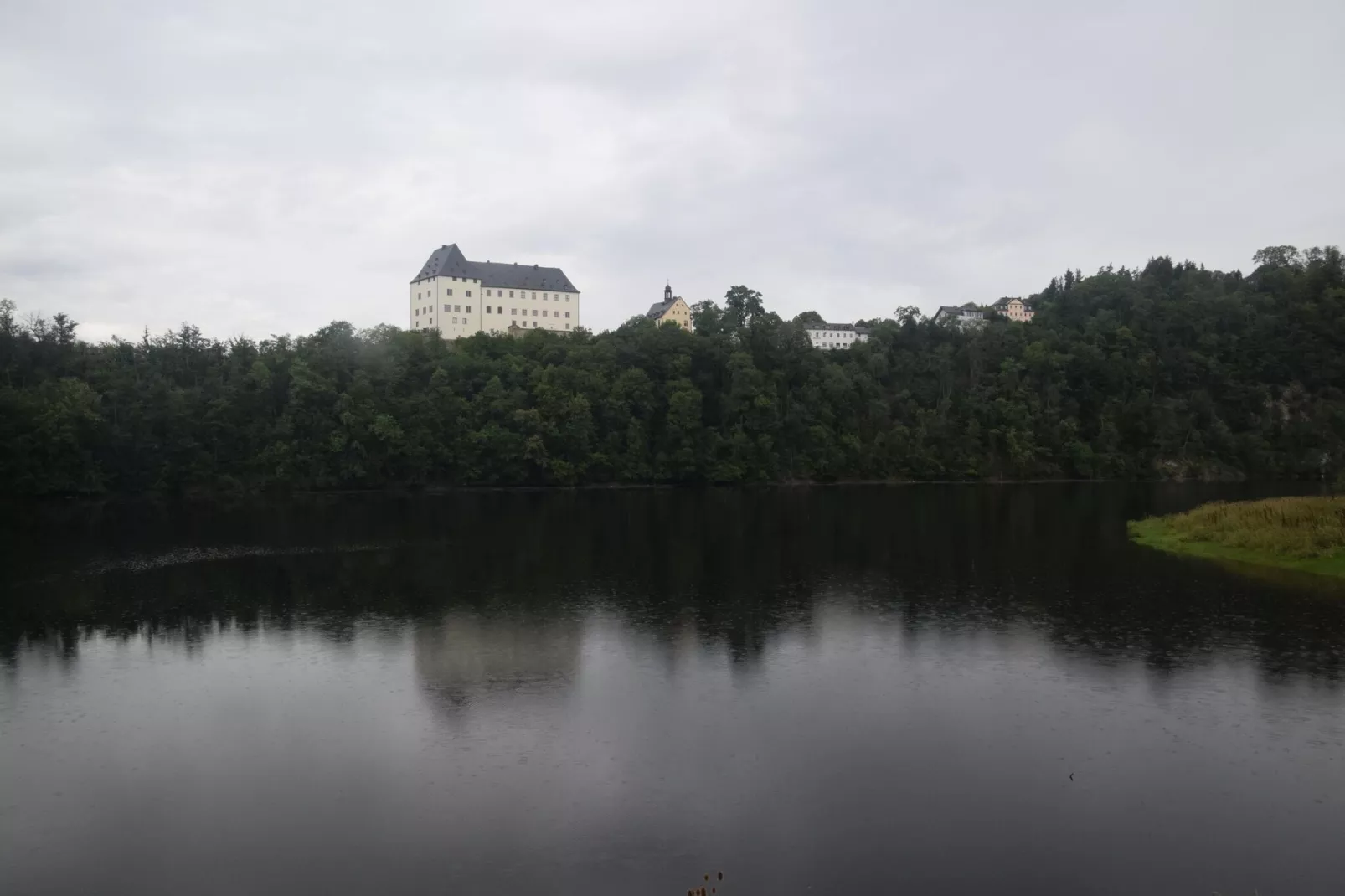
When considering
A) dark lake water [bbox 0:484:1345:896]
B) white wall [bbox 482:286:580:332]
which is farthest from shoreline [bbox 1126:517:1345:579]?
white wall [bbox 482:286:580:332]

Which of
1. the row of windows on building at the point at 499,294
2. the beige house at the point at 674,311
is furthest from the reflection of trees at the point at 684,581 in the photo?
the beige house at the point at 674,311

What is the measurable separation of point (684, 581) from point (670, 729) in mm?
15126

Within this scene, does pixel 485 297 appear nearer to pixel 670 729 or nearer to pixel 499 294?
pixel 499 294

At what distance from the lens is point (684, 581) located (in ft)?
105

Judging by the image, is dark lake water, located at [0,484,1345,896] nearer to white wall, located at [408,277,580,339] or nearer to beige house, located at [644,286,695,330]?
white wall, located at [408,277,580,339]

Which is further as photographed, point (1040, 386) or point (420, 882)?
point (1040, 386)

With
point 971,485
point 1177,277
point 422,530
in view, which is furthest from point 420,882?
point 1177,277

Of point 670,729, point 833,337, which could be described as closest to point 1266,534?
point 670,729

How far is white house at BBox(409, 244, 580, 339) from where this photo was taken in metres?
104

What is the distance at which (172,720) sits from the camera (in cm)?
1772

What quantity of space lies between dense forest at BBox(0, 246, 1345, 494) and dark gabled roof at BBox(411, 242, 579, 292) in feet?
66.2

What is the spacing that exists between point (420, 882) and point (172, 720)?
29.8 feet

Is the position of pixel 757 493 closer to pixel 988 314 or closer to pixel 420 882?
pixel 988 314

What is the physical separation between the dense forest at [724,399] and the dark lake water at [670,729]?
38.6 m
